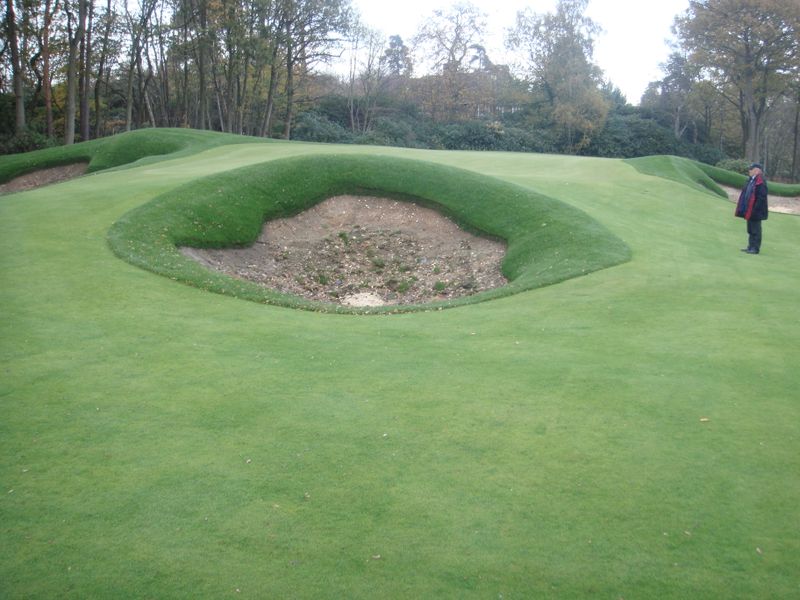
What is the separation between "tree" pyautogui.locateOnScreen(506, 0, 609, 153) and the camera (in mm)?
65000

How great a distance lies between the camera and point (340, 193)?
20875 mm

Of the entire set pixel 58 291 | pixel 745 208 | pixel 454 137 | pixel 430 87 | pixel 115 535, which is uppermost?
pixel 430 87

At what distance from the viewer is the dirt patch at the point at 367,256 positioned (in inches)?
640

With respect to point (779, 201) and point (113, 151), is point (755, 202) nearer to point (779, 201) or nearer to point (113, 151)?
point (779, 201)

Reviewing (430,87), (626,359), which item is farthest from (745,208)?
(430,87)

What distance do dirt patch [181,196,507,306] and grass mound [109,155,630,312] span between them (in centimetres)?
43

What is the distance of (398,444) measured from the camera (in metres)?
6.45

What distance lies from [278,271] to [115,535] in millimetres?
12169

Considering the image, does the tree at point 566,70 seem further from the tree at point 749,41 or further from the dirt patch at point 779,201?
the dirt patch at point 779,201

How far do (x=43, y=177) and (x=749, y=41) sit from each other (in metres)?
50.8

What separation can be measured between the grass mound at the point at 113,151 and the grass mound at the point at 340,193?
1148 centimetres

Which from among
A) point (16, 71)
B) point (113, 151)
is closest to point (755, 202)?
point (113, 151)

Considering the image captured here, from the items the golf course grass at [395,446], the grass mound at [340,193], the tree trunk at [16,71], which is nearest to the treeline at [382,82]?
the tree trunk at [16,71]

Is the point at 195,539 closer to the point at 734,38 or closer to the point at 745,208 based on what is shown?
the point at 745,208
